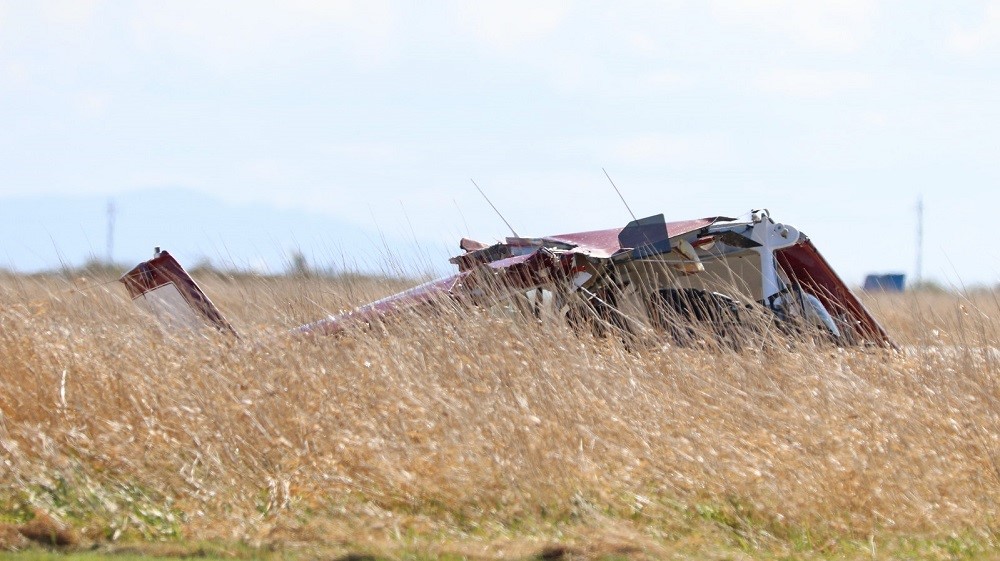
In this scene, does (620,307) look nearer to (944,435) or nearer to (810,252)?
(810,252)


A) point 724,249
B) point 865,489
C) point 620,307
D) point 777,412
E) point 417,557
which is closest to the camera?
point 417,557

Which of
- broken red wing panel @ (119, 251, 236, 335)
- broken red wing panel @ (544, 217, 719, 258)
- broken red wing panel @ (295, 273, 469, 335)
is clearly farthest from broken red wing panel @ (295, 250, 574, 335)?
broken red wing panel @ (119, 251, 236, 335)

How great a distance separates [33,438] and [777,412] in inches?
155

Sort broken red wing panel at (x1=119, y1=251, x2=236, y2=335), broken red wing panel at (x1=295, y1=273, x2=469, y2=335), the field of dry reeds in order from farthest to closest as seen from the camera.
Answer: broken red wing panel at (x1=119, y1=251, x2=236, y2=335) → broken red wing panel at (x1=295, y1=273, x2=469, y2=335) → the field of dry reeds

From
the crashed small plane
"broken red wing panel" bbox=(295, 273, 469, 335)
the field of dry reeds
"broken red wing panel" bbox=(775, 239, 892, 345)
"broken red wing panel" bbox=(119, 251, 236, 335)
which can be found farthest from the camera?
"broken red wing panel" bbox=(775, 239, 892, 345)

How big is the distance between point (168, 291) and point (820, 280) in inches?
212

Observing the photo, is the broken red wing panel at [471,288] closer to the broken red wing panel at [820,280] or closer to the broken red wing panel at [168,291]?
the broken red wing panel at [168,291]

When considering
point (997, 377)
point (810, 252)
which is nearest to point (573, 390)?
point (997, 377)

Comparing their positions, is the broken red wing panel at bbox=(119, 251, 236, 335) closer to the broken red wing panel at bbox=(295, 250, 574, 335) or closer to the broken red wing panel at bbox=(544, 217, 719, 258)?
the broken red wing panel at bbox=(295, 250, 574, 335)

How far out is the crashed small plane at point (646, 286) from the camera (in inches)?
323

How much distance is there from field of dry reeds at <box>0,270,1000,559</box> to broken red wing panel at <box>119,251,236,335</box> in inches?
40.7

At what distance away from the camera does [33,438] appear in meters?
6.04

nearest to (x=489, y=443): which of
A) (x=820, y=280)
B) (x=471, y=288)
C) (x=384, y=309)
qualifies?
(x=384, y=309)

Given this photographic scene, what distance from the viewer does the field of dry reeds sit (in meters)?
5.27
